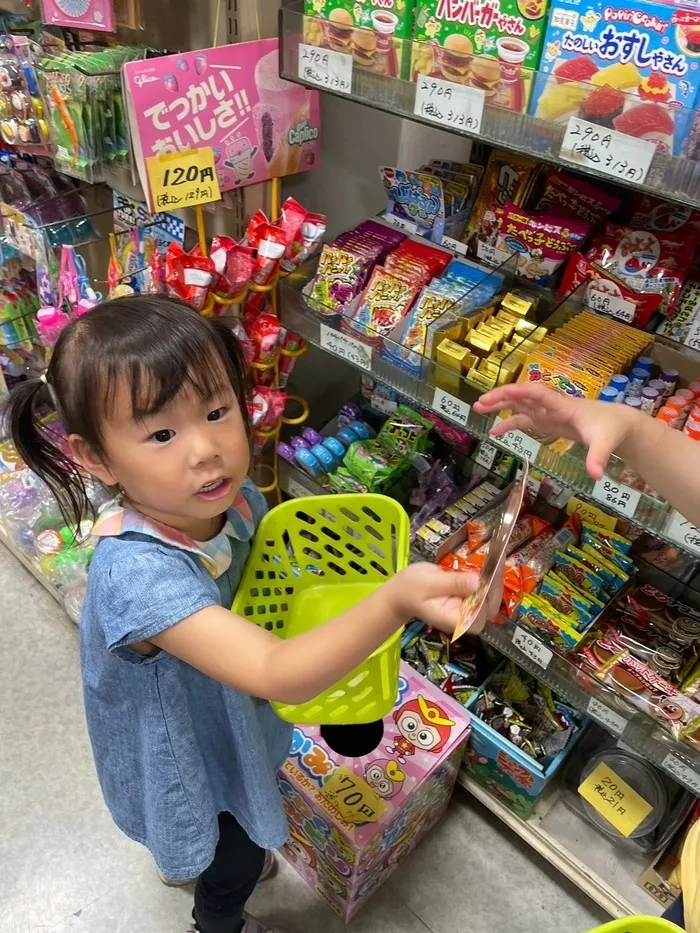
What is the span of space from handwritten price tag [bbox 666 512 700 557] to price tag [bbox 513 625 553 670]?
370 mm

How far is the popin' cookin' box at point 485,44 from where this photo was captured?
90 centimetres

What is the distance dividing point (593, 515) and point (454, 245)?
590mm

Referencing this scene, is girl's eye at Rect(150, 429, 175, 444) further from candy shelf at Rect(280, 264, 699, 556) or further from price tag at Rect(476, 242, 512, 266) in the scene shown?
price tag at Rect(476, 242, 512, 266)

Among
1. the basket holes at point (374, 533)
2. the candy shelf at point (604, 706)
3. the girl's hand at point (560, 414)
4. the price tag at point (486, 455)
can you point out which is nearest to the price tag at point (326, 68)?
the girl's hand at point (560, 414)

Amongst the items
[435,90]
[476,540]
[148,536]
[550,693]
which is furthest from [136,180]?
[550,693]

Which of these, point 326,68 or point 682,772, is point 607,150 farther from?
point 682,772

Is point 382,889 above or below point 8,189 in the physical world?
below

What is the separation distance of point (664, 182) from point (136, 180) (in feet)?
3.27

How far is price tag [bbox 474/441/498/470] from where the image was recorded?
5.20ft

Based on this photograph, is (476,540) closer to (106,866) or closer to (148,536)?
(148,536)

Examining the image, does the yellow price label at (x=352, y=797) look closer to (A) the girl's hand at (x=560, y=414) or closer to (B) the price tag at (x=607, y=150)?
(A) the girl's hand at (x=560, y=414)

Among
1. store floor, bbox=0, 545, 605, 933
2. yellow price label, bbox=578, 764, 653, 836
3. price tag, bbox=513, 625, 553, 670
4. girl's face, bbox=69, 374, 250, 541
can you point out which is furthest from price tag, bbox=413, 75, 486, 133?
store floor, bbox=0, 545, 605, 933

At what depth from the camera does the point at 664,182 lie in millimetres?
850

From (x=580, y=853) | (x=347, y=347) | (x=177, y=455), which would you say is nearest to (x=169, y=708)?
(x=177, y=455)
